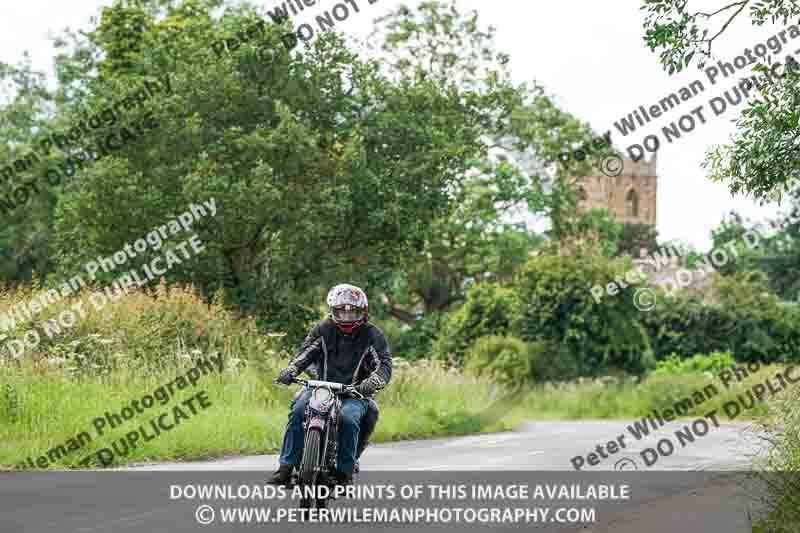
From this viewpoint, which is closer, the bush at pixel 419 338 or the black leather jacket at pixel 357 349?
the black leather jacket at pixel 357 349

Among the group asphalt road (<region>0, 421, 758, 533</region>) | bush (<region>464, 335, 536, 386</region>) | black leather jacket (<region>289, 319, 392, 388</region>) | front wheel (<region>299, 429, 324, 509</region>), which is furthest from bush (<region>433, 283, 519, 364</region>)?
front wheel (<region>299, 429, 324, 509</region>)

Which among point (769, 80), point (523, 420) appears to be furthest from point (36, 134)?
point (769, 80)

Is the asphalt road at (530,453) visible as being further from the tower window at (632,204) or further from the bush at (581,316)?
the tower window at (632,204)

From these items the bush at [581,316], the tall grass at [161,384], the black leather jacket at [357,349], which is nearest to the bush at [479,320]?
the bush at [581,316]

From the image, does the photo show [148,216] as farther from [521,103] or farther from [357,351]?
[521,103]

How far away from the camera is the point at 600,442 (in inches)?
885

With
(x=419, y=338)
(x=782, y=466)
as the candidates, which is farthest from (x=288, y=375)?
(x=419, y=338)

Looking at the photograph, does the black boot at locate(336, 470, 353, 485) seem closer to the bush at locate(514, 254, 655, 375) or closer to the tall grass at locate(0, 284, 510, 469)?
the tall grass at locate(0, 284, 510, 469)

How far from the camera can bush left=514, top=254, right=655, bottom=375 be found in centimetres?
3678

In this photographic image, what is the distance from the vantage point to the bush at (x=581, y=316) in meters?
36.8

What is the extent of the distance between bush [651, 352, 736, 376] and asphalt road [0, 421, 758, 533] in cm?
2013

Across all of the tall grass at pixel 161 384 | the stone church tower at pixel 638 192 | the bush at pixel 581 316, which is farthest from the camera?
the stone church tower at pixel 638 192

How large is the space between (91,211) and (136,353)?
28.8 feet

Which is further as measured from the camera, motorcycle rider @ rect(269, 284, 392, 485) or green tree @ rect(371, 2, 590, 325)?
green tree @ rect(371, 2, 590, 325)
